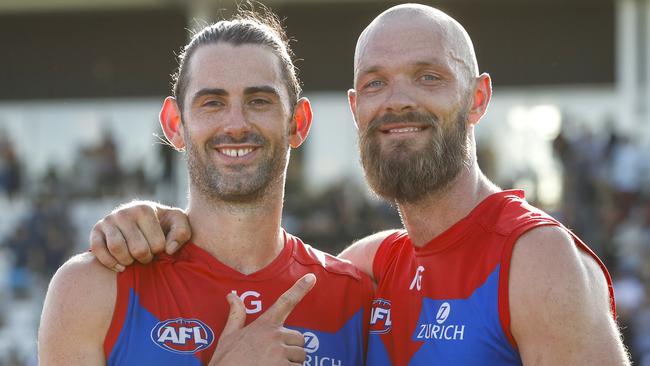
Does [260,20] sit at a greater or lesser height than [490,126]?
greater

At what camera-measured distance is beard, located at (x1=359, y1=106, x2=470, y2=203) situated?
3986mm

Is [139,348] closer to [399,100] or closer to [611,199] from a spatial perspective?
[399,100]

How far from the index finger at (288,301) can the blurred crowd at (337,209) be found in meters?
8.10

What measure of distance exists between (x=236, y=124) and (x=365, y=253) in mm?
1056

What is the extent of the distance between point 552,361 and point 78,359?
165 cm

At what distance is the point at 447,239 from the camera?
4.02 metres

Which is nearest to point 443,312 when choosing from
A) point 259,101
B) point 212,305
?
point 212,305

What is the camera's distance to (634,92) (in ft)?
59.0

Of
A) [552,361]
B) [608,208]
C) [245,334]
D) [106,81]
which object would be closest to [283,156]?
[245,334]

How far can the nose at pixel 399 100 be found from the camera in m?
3.98

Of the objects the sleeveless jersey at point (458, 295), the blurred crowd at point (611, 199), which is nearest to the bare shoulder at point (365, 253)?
the sleeveless jersey at point (458, 295)

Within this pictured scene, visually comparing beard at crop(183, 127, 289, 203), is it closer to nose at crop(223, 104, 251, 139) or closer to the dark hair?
nose at crop(223, 104, 251, 139)

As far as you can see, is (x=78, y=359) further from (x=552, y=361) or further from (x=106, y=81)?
(x=106, y=81)

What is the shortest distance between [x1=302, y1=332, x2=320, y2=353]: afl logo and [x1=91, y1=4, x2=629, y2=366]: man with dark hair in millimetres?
257
